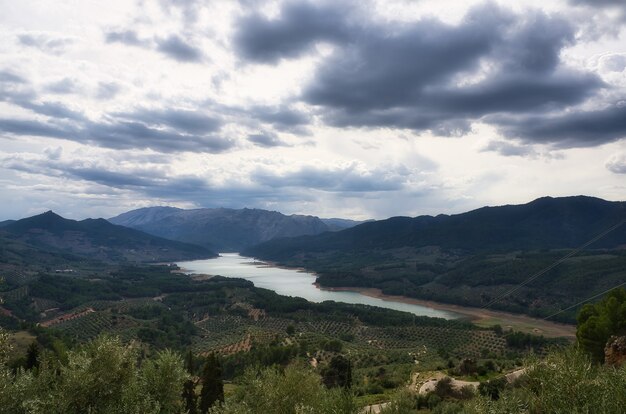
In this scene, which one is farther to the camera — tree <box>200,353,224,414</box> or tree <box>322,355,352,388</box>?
tree <box>322,355,352,388</box>

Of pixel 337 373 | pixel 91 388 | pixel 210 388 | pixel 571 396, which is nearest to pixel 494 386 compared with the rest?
pixel 337 373

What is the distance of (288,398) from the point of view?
30406 mm

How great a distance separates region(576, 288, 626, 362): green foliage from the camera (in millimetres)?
50531

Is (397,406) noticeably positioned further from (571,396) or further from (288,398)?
(571,396)

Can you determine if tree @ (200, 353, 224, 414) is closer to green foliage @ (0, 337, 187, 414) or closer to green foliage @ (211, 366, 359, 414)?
green foliage @ (211, 366, 359, 414)

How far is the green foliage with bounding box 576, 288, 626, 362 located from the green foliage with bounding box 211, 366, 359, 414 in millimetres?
37332

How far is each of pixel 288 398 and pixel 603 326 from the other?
1659 inches

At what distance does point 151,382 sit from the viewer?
1220 inches

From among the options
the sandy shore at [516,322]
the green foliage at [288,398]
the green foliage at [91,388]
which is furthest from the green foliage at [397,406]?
the sandy shore at [516,322]

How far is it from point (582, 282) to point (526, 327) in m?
65.9

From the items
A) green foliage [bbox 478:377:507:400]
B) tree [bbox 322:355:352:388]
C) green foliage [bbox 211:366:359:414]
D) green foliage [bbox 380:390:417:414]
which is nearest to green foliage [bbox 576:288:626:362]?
green foliage [bbox 478:377:507:400]

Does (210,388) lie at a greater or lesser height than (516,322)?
greater

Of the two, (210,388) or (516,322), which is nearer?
(210,388)

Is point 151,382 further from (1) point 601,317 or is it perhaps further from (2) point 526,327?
(2) point 526,327
